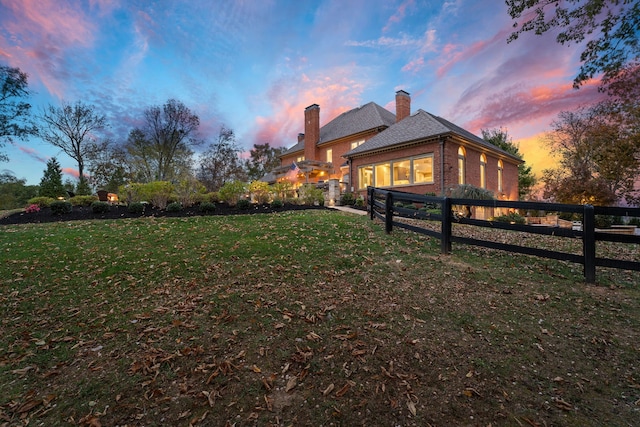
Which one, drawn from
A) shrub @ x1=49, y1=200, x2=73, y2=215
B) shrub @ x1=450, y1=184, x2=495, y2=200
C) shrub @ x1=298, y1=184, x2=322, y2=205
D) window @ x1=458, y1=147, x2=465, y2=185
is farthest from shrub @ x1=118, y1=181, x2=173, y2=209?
window @ x1=458, y1=147, x2=465, y2=185

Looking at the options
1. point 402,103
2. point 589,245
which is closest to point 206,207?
point 589,245

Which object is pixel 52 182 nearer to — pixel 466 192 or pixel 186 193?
pixel 186 193

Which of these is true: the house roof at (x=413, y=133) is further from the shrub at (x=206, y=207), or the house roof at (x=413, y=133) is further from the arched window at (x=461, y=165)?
the shrub at (x=206, y=207)

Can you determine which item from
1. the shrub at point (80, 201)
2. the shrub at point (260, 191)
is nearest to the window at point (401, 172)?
the shrub at point (260, 191)

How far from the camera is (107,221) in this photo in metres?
9.55

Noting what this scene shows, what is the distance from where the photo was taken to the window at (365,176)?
1959cm

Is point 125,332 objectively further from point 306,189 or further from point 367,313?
point 306,189

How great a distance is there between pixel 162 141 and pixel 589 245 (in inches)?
1354

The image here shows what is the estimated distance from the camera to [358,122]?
25281 mm

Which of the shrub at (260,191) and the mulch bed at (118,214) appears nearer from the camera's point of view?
the mulch bed at (118,214)

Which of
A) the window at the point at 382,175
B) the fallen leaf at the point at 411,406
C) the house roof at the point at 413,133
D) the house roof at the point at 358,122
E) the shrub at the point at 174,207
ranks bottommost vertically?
the fallen leaf at the point at 411,406

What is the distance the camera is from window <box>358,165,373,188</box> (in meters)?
19.6

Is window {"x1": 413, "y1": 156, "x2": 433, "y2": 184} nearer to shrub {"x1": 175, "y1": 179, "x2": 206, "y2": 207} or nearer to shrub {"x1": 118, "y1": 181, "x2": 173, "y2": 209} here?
shrub {"x1": 175, "y1": 179, "x2": 206, "y2": 207}

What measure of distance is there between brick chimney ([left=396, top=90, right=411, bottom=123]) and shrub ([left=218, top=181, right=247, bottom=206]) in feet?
53.4
